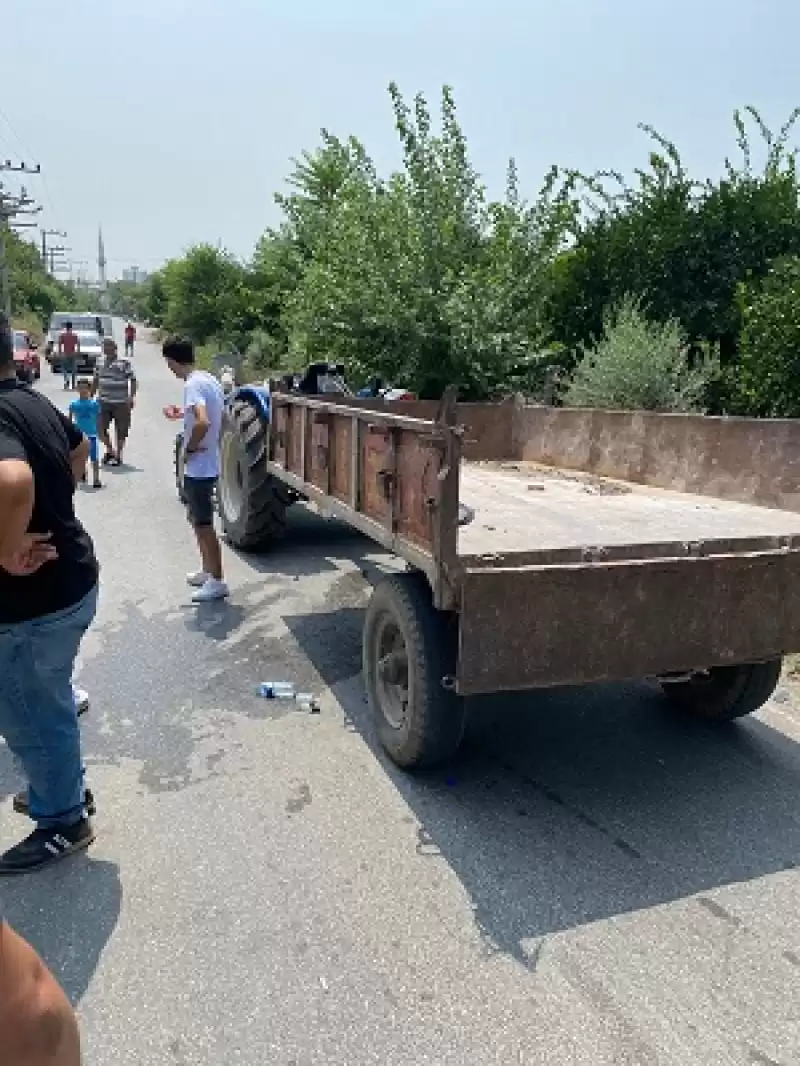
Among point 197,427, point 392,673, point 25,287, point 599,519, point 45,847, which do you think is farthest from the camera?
point 25,287

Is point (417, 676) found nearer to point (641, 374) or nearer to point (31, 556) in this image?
point (31, 556)

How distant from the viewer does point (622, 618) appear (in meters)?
3.28

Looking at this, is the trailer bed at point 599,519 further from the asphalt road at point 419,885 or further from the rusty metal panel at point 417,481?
the asphalt road at point 419,885

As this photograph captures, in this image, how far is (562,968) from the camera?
2680mm

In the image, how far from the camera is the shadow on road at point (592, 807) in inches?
120

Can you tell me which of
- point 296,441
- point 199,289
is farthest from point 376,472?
point 199,289

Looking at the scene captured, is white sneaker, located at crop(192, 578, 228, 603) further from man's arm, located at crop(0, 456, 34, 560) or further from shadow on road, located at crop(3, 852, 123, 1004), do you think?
man's arm, located at crop(0, 456, 34, 560)

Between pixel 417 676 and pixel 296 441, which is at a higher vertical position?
pixel 296 441

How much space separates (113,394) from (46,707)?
9.33 meters

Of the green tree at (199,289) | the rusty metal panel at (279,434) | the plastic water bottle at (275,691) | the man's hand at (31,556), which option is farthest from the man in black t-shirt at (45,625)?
the green tree at (199,289)

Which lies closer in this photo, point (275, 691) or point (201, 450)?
point (275, 691)

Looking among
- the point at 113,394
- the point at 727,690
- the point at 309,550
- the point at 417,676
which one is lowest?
the point at 309,550

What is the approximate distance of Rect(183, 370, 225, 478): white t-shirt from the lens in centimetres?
614

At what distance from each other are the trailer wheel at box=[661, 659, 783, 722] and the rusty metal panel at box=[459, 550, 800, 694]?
1.92ft
